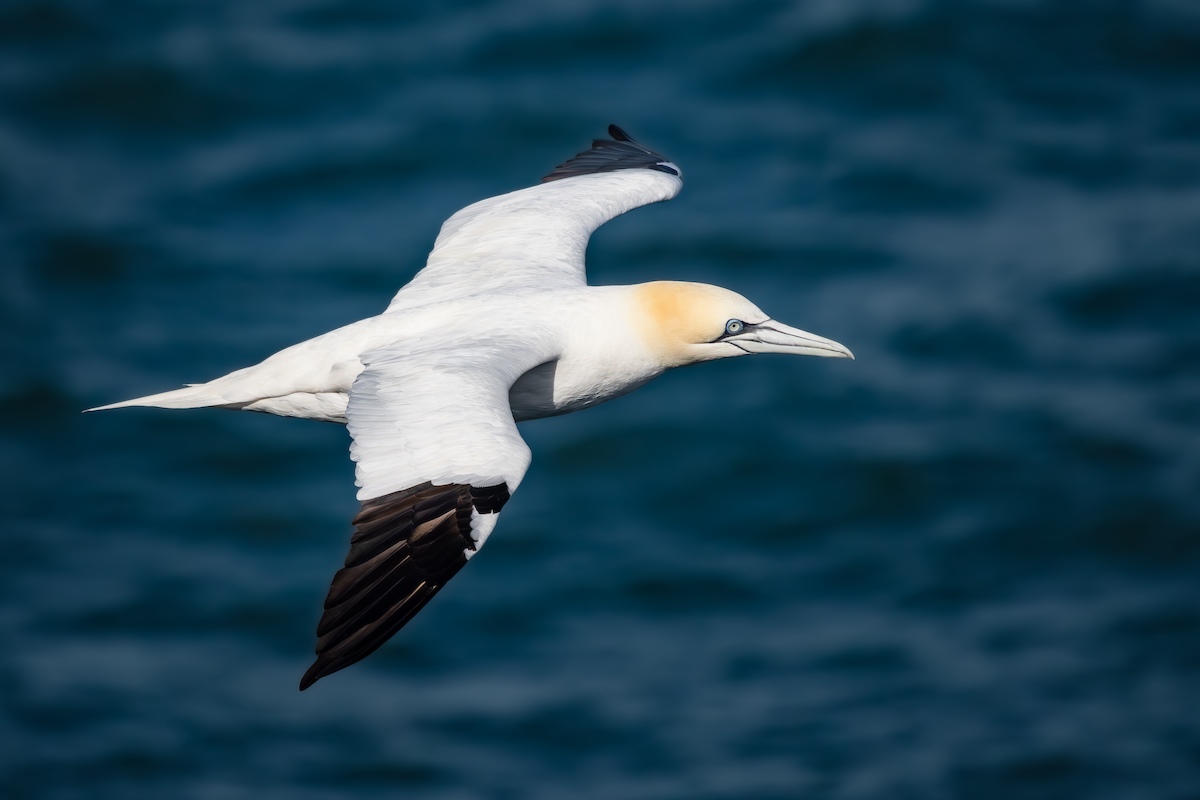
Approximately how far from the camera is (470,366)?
866 cm

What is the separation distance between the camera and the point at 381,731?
2416cm

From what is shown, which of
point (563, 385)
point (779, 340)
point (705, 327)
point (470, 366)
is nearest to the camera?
point (470, 366)

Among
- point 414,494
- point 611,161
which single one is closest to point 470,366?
point 414,494

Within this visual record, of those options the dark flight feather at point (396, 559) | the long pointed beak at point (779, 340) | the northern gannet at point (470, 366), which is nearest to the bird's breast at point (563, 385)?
the northern gannet at point (470, 366)

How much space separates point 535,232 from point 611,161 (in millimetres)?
2432

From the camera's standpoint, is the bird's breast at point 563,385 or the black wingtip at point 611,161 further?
the black wingtip at point 611,161

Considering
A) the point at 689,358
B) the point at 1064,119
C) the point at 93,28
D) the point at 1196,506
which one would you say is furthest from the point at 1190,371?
the point at 93,28

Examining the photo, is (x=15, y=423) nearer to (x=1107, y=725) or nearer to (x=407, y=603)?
(x=1107, y=725)

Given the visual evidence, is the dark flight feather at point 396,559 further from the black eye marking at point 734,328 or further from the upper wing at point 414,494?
the black eye marking at point 734,328

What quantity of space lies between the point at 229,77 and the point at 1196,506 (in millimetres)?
19833

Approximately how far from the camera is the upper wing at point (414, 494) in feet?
24.4

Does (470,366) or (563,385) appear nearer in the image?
(470,366)

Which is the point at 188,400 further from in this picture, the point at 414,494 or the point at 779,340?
the point at 779,340

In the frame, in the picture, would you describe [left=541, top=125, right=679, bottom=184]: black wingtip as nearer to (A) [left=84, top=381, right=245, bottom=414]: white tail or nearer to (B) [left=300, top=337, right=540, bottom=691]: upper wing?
(A) [left=84, top=381, right=245, bottom=414]: white tail
